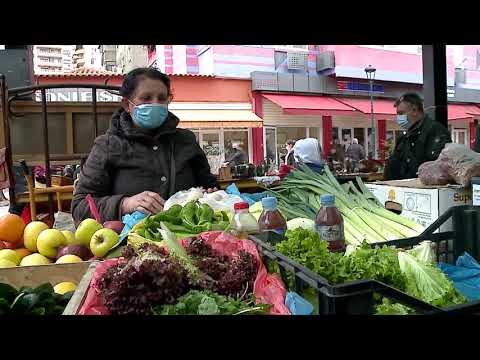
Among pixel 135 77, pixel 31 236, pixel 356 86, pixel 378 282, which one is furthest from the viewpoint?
pixel 356 86

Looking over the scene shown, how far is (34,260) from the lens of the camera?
218 centimetres

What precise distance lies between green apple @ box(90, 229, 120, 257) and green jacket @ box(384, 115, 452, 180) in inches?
113

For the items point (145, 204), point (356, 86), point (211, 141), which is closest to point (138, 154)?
point (145, 204)

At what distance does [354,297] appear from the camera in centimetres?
101

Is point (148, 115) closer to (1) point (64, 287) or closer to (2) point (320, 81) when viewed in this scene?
(1) point (64, 287)

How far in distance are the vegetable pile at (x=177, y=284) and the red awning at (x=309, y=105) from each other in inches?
502

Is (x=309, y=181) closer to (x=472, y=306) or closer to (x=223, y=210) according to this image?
(x=223, y=210)

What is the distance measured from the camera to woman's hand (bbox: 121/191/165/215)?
2.40 m

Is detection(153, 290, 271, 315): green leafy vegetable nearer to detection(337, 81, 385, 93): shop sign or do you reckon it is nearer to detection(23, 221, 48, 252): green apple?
detection(23, 221, 48, 252): green apple

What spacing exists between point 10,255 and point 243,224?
1.28 metres

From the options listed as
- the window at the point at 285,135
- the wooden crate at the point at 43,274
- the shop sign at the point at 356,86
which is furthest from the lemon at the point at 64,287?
the shop sign at the point at 356,86

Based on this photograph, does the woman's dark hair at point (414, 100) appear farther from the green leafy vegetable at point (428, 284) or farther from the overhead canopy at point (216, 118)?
the overhead canopy at point (216, 118)

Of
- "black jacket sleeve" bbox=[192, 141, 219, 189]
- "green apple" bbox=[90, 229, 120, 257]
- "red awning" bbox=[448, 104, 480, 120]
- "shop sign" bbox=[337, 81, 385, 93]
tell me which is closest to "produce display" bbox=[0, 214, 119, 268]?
"green apple" bbox=[90, 229, 120, 257]
